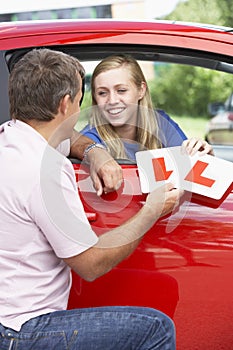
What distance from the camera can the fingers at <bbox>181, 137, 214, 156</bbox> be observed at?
115 inches

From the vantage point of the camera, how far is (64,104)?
2.51 meters

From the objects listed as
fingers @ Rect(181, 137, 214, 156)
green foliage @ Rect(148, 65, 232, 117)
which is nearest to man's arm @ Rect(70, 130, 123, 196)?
fingers @ Rect(181, 137, 214, 156)

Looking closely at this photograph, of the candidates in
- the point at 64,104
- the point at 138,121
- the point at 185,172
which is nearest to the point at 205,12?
the point at 138,121

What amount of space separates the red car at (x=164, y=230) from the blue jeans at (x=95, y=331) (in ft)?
1.17

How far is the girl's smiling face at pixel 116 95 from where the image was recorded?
307 cm

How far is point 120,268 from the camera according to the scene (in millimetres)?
2861

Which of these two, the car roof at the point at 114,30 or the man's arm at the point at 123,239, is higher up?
the car roof at the point at 114,30

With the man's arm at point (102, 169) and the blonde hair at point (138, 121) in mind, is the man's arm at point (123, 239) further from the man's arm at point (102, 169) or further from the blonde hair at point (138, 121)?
the blonde hair at point (138, 121)

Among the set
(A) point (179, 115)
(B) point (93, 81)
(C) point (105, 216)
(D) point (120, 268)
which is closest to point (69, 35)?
(B) point (93, 81)

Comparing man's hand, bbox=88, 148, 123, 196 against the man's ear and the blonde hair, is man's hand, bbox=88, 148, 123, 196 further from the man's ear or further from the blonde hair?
the man's ear

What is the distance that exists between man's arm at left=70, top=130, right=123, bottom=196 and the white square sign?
0.09 m

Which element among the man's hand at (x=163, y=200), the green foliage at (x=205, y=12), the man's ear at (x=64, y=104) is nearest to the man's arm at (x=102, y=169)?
the man's hand at (x=163, y=200)

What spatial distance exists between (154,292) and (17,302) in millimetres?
602

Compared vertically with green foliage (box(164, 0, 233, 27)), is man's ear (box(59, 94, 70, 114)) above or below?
above
